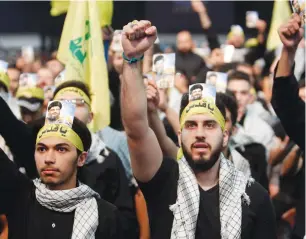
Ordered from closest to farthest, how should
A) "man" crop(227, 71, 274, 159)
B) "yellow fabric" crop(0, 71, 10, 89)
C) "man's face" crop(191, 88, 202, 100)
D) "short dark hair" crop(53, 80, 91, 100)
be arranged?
"man's face" crop(191, 88, 202, 100) < "short dark hair" crop(53, 80, 91, 100) < "yellow fabric" crop(0, 71, 10, 89) < "man" crop(227, 71, 274, 159)

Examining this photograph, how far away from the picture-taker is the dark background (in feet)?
48.4

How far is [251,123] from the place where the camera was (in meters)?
7.65

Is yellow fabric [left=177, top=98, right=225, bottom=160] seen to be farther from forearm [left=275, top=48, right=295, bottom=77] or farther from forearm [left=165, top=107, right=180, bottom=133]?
forearm [left=165, top=107, right=180, bottom=133]

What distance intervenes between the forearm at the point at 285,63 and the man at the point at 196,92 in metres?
0.44

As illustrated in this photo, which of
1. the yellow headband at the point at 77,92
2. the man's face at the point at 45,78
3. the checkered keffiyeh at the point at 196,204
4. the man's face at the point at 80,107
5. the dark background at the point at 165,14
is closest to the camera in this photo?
the checkered keffiyeh at the point at 196,204

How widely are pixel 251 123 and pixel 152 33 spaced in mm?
3559

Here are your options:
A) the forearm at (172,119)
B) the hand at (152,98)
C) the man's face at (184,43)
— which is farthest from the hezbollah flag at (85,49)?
the man's face at (184,43)

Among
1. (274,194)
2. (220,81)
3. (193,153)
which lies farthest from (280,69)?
(274,194)

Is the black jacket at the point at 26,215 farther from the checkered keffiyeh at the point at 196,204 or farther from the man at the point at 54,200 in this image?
the checkered keffiyeh at the point at 196,204

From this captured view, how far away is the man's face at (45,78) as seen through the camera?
29.3 ft

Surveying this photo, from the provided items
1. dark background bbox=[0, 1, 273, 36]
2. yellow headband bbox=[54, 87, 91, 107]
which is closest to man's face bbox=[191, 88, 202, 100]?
yellow headband bbox=[54, 87, 91, 107]

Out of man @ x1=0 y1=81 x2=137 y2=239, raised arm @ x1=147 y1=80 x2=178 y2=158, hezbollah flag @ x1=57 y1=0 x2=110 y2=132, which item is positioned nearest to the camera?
raised arm @ x1=147 y1=80 x2=178 y2=158

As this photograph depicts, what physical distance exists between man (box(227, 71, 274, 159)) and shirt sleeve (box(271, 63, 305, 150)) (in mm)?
2240

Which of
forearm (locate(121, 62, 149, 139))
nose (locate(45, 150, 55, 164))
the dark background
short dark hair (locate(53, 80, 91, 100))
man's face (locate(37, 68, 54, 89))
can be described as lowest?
nose (locate(45, 150, 55, 164))
